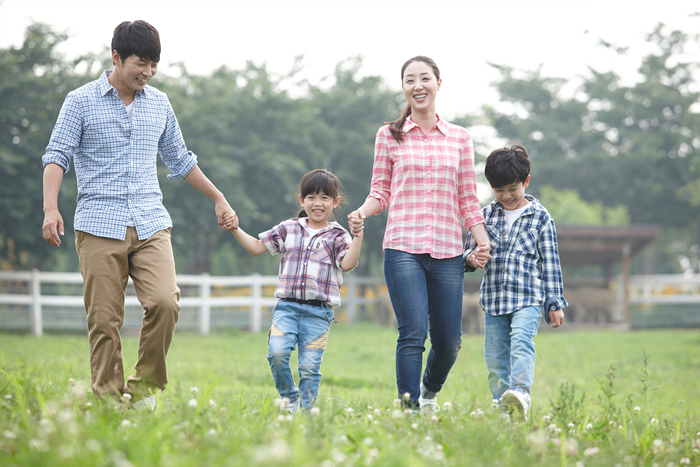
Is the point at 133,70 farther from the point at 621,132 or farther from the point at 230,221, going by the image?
the point at 621,132

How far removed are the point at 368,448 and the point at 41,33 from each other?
17.5 m

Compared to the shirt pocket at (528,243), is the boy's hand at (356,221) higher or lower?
higher

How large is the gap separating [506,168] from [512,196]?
19 cm

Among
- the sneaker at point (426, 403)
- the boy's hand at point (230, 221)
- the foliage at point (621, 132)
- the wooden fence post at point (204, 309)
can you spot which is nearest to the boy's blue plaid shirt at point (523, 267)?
the sneaker at point (426, 403)

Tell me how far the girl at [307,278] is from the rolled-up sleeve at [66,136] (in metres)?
0.95

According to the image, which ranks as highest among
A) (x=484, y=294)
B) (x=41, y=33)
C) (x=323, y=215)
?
(x=41, y=33)

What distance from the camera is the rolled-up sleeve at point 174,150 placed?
3.96 m

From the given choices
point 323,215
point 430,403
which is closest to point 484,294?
point 430,403

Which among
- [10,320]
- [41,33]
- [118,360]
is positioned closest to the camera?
[118,360]

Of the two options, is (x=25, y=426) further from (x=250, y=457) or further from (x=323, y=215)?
(x=323, y=215)

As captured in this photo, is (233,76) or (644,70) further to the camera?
(644,70)

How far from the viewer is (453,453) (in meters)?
2.60

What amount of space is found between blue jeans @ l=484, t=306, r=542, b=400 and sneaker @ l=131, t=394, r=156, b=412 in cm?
190

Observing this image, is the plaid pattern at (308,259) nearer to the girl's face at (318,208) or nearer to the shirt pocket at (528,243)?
the girl's face at (318,208)
